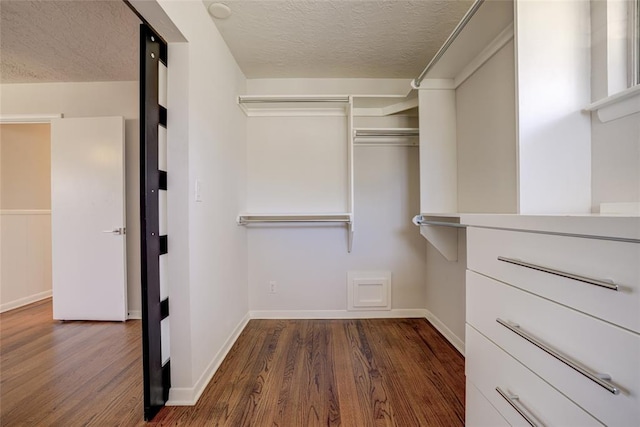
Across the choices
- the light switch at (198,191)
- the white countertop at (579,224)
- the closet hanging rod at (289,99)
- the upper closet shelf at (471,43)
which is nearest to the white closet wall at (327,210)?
the closet hanging rod at (289,99)

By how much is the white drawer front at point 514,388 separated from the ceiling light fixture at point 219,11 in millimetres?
2180

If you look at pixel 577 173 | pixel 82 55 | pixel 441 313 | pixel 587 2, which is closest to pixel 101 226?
pixel 82 55

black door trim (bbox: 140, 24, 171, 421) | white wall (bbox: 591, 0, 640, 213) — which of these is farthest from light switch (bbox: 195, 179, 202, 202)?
white wall (bbox: 591, 0, 640, 213)

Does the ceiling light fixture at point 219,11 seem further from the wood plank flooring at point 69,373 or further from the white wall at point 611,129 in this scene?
the wood plank flooring at point 69,373

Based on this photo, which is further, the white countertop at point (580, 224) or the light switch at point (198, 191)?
the light switch at point (198, 191)

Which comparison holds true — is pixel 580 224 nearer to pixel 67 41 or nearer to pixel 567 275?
pixel 567 275

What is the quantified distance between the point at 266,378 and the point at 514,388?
132 centimetres

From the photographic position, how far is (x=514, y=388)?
31.8 inches

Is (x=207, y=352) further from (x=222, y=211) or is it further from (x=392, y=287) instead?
(x=392, y=287)

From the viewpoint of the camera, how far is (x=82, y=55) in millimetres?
2043

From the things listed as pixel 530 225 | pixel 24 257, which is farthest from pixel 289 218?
pixel 24 257

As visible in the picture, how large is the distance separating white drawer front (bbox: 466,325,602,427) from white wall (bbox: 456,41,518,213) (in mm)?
814

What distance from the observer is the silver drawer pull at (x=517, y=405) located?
0.72 metres

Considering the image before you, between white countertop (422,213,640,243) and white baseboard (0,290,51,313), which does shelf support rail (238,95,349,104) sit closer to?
white countertop (422,213,640,243)
